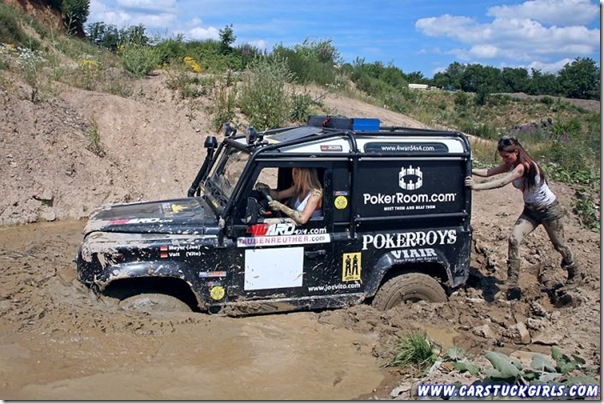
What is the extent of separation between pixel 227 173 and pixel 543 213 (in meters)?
3.56

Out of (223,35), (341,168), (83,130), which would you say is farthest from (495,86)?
(341,168)

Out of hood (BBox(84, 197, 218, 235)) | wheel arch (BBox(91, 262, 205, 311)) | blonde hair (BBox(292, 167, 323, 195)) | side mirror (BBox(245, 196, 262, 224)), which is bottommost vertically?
wheel arch (BBox(91, 262, 205, 311))

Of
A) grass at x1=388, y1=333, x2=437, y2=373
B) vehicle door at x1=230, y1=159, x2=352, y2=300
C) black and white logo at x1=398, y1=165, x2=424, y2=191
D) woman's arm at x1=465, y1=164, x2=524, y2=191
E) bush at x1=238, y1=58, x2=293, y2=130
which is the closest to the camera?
grass at x1=388, y1=333, x2=437, y2=373

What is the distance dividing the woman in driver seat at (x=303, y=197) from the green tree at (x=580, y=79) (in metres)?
58.0

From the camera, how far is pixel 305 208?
564cm

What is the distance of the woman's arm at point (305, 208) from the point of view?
554 centimetres

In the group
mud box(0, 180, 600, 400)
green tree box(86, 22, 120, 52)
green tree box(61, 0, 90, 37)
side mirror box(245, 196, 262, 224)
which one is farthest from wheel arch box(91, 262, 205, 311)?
green tree box(61, 0, 90, 37)

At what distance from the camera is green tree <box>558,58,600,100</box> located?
5850 centimetres

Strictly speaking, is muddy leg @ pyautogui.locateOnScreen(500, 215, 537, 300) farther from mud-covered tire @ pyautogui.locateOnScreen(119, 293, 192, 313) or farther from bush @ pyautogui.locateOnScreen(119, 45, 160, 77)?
bush @ pyautogui.locateOnScreen(119, 45, 160, 77)

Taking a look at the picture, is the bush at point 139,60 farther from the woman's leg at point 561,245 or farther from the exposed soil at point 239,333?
the woman's leg at point 561,245

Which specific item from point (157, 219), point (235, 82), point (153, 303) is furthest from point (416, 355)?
point (235, 82)

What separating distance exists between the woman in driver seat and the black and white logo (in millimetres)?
837

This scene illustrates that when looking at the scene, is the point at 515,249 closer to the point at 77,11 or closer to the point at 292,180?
the point at 292,180

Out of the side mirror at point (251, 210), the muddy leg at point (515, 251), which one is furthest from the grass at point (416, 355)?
the muddy leg at point (515, 251)
